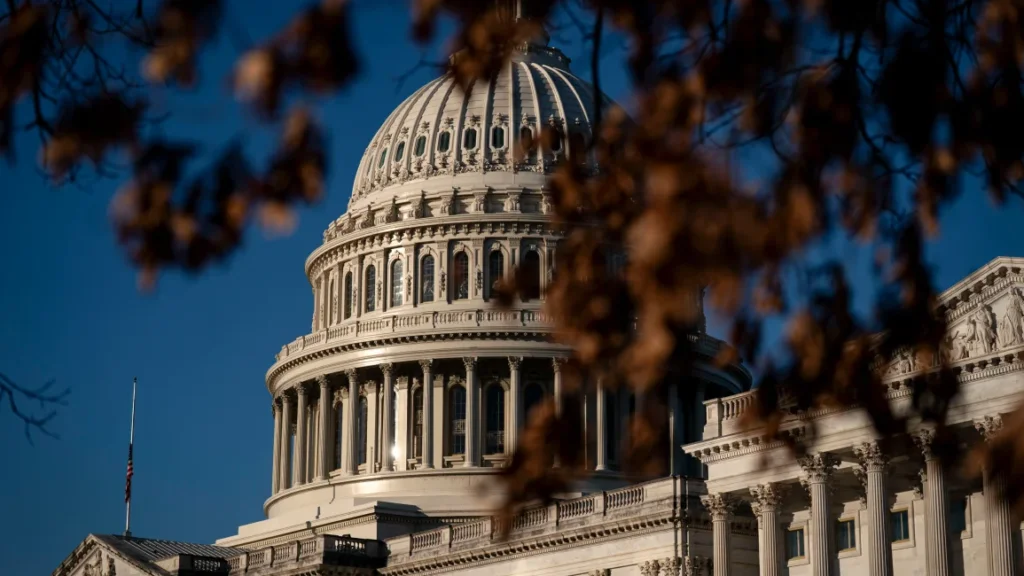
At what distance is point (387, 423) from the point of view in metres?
110

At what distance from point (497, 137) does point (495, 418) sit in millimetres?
18776

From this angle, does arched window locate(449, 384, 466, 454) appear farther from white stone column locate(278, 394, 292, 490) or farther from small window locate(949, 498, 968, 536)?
small window locate(949, 498, 968, 536)

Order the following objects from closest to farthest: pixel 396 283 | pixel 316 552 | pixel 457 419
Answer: pixel 316 552
pixel 457 419
pixel 396 283

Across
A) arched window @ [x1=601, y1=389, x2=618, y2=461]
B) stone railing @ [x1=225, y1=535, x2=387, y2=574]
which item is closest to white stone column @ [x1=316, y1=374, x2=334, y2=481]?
stone railing @ [x1=225, y1=535, x2=387, y2=574]

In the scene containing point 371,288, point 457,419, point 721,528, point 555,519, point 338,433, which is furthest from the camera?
point 371,288

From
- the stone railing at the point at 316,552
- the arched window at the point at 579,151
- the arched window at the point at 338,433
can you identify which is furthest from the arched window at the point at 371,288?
the arched window at the point at 579,151

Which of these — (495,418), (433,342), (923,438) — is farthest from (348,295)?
(923,438)

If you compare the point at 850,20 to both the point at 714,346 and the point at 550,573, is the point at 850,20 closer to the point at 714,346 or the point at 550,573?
the point at 550,573

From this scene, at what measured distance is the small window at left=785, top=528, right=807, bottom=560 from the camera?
68250 millimetres

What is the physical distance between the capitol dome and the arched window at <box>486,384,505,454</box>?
88 mm

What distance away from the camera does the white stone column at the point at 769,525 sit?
66.2 m

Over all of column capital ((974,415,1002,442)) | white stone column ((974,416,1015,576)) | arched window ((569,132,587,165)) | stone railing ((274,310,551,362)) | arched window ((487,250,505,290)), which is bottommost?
arched window ((569,132,587,165))

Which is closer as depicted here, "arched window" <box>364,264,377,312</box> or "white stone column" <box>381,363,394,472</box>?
"white stone column" <box>381,363,394,472</box>

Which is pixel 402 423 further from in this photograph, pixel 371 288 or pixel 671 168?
pixel 671 168
